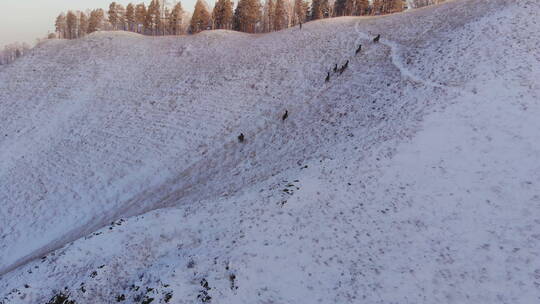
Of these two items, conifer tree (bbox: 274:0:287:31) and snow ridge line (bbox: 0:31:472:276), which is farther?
conifer tree (bbox: 274:0:287:31)

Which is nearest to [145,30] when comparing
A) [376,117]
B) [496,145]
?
[376,117]

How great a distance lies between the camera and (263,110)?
2894 centimetres

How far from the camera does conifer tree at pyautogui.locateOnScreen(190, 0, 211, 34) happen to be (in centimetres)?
6274

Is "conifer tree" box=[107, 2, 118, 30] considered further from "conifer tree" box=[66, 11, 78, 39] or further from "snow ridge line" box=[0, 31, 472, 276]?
"snow ridge line" box=[0, 31, 472, 276]

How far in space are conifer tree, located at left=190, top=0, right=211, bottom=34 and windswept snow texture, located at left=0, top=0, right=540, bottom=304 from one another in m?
25.6

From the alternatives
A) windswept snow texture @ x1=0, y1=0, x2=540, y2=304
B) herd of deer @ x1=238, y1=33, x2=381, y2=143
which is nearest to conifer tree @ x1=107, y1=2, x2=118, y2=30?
windswept snow texture @ x1=0, y1=0, x2=540, y2=304

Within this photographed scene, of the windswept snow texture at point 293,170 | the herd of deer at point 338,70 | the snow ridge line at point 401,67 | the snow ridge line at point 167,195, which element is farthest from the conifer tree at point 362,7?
the snow ridge line at point 167,195

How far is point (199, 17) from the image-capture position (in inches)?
2486

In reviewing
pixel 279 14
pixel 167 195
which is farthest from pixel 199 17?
pixel 167 195

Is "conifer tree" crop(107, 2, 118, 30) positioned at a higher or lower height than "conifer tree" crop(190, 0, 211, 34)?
higher

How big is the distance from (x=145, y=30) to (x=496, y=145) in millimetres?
79247

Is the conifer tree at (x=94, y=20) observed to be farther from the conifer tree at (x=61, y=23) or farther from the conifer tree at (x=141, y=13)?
the conifer tree at (x=61, y=23)

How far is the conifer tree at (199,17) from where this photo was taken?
62.7 m

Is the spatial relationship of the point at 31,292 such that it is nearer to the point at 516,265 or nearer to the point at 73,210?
the point at 73,210
